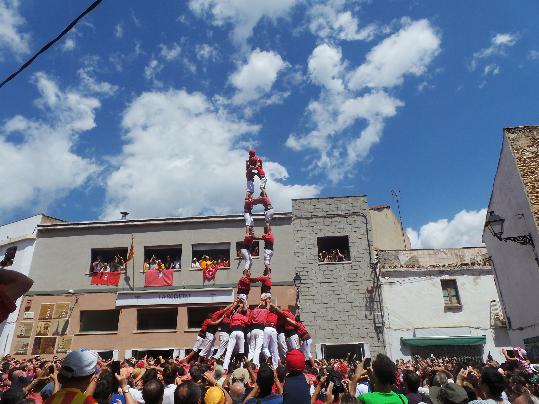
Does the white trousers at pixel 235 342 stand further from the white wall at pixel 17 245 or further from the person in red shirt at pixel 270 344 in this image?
the white wall at pixel 17 245

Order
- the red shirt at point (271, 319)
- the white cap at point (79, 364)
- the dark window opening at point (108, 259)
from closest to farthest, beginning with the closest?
the white cap at point (79, 364), the red shirt at point (271, 319), the dark window opening at point (108, 259)

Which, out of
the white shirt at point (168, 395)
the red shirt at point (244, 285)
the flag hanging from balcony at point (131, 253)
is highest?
the flag hanging from balcony at point (131, 253)

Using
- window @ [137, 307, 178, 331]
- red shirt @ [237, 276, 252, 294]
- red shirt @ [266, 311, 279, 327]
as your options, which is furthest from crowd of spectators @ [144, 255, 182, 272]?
red shirt @ [266, 311, 279, 327]

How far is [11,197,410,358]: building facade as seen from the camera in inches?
829

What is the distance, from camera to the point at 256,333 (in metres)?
11.6

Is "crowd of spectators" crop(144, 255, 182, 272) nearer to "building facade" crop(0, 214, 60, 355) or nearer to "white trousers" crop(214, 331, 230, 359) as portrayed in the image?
Result: "building facade" crop(0, 214, 60, 355)

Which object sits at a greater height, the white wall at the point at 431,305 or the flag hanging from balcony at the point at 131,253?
the flag hanging from balcony at the point at 131,253

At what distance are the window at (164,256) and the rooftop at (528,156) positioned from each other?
658 inches

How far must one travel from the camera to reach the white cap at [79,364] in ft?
10.4

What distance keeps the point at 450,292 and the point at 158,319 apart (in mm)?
16203

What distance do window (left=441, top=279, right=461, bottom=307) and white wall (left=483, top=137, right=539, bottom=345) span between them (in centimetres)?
324

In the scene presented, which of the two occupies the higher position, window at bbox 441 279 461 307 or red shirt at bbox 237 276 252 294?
window at bbox 441 279 461 307

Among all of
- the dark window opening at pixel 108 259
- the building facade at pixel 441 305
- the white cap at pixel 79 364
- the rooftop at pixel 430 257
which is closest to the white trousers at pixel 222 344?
the white cap at pixel 79 364

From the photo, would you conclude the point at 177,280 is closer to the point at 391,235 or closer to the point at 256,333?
the point at 256,333
